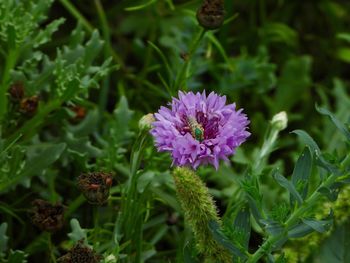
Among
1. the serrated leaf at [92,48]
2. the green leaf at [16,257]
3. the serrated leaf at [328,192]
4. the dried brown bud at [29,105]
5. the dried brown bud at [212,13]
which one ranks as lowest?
the green leaf at [16,257]

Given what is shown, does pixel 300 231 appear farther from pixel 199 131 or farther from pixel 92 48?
pixel 92 48

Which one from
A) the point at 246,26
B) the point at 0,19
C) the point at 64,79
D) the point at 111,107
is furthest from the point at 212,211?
the point at 246,26

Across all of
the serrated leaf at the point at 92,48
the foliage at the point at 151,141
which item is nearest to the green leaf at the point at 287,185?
the foliage at the point at 151,141

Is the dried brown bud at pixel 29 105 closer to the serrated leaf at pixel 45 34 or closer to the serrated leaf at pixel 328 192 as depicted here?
the serrated leaf at pixel 45 34

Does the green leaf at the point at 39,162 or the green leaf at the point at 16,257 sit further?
the green leaf at the point at 39,162

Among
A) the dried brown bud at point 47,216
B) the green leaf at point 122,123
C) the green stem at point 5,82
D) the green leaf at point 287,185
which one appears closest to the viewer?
→ the green leaf at point 287,185

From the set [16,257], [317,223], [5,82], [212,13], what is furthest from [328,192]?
[5,82]
